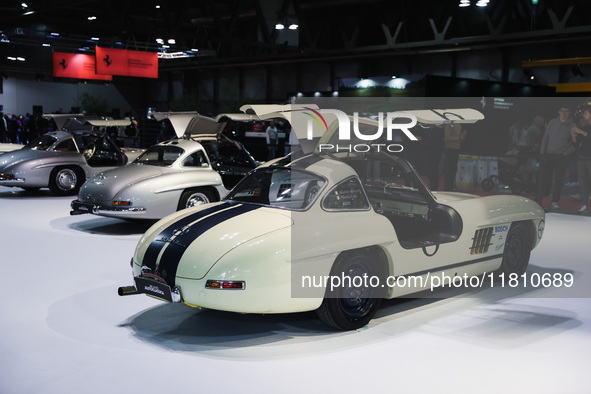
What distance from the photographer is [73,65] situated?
79.2 feet

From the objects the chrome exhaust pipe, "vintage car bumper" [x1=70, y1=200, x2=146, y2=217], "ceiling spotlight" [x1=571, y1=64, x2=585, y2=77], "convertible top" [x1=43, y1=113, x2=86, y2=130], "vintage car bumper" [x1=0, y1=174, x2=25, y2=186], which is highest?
"ceiling spotlight" [x1=571, y1=64, x2=585, y2=77]

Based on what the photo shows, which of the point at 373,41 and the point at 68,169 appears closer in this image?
the point at 68,169

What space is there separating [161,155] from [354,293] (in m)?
5.90

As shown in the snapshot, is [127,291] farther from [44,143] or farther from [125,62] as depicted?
[125,62]

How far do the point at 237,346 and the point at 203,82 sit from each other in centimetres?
3237

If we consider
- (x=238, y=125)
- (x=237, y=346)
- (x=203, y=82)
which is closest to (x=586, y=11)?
(x=238, y=125)

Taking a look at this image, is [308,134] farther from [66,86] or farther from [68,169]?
[66,86]

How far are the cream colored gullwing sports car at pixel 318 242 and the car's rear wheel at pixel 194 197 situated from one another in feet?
11.1

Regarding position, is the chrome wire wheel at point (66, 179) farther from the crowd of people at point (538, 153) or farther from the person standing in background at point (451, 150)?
the person standing in background at point (451, 150)

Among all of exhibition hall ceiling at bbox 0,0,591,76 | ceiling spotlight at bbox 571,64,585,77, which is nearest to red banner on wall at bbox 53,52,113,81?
exhibition hall ceiling at bbox 0,0,591,76

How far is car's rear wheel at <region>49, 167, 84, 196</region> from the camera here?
13.1 meters

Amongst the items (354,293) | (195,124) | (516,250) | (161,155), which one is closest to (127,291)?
(354,293)

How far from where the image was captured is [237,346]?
4574 mm

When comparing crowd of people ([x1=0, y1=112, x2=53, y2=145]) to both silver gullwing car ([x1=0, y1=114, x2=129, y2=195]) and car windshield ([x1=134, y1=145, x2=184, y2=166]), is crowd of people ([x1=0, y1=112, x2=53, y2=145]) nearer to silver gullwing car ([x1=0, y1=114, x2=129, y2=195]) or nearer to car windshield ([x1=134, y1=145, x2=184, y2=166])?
silver gullwing car ([x1=0, y1=114, x2=129, y2=195])
